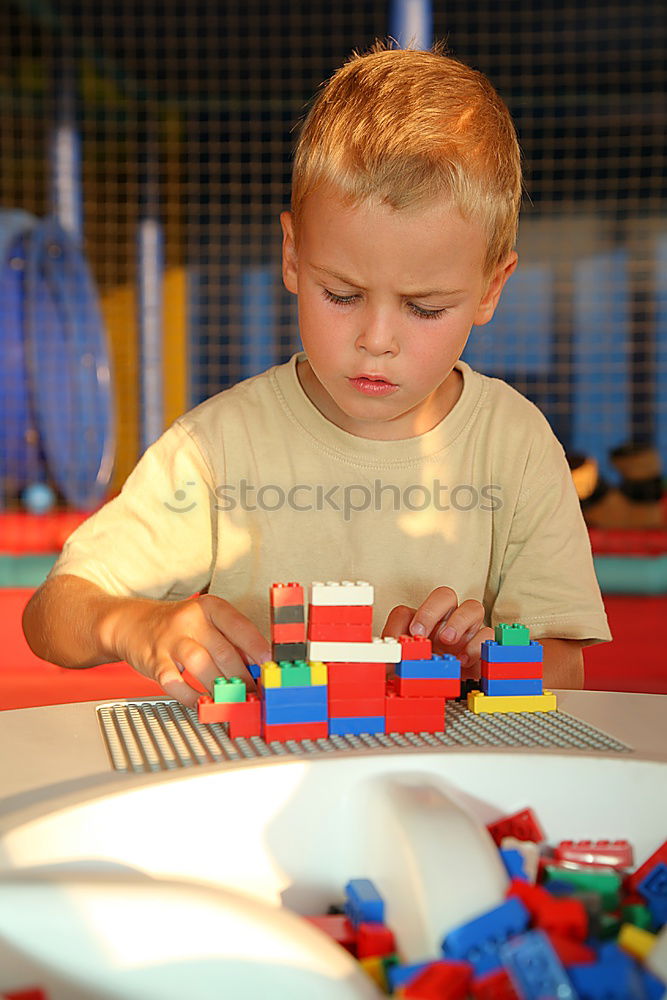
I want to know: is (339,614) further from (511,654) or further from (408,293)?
(408,293)

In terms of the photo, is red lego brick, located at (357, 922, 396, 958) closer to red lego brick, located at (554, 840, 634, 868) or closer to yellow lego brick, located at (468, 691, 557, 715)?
red lego brick, located at (554, 840, 634, 868)

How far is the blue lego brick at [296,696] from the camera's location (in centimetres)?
49

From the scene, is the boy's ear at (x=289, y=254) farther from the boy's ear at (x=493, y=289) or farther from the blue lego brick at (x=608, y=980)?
the blue lego brick at (x=608, y=980)

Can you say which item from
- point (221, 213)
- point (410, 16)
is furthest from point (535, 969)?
point (221, 213)

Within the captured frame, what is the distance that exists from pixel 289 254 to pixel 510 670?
0.39 meters

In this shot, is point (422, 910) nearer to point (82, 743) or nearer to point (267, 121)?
point (82, 743)

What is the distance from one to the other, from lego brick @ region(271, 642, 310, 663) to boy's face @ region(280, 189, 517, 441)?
24 centimetres

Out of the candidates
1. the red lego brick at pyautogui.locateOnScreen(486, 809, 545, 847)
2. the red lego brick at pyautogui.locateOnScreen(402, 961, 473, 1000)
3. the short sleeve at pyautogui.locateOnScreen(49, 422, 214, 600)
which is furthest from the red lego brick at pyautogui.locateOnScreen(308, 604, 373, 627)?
the short sleeve at pyautogui.locateOnScreen(49, 422, 214, 600)

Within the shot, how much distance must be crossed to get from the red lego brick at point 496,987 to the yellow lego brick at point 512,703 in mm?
272

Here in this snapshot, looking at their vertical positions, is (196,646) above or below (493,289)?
below

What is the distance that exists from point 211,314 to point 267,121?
1.18m

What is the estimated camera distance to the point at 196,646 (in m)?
0.60

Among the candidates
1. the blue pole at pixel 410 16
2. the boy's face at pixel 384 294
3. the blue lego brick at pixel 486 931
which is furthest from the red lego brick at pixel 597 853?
the blue pole at pixel 410 16

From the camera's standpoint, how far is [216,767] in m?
0.44
